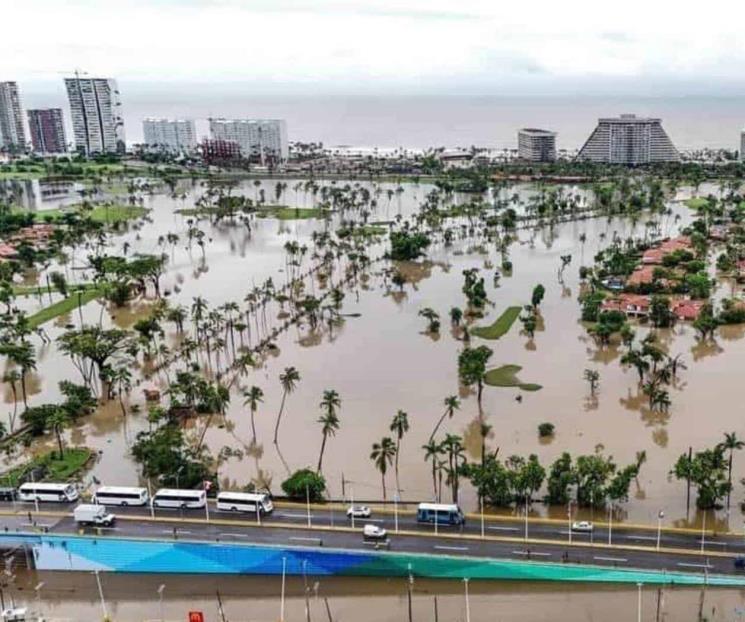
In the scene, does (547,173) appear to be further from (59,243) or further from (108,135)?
(108,135)

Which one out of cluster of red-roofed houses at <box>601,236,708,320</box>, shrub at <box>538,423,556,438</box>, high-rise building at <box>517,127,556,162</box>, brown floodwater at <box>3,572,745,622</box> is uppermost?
high-rise building at <box>517,127,556,162</box>

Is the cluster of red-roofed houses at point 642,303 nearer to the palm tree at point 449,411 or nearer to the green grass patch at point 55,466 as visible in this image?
the palm tree at point 449,411

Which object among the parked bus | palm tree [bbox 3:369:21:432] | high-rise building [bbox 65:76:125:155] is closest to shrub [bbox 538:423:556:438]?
the parked bus

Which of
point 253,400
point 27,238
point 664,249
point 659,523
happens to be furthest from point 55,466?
point 664,249

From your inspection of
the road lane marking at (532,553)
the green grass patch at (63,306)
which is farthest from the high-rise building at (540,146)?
the road lane marking at (532,553)

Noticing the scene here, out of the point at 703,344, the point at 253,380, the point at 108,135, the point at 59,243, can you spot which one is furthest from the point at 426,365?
the point at 108,135

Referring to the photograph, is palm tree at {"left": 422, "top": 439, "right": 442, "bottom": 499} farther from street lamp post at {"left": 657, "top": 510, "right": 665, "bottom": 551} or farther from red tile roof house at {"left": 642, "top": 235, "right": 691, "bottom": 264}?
red tile roof house at {"left": 642, "top": 235, "right": 691, "bottom": 264}
